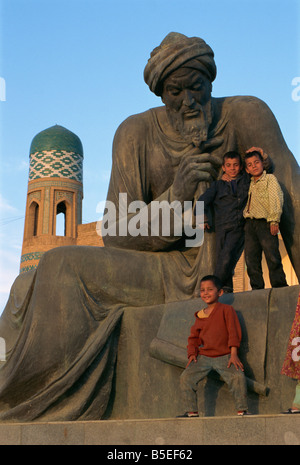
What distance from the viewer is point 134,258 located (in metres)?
5.07

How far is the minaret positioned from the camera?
28.5 meters

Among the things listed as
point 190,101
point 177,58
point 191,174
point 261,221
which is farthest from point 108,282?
point 177,58

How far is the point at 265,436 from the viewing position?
3.32 metres

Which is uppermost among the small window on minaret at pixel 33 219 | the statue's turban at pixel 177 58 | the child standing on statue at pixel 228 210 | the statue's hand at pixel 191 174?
the small window on minaret at pixel 33 219

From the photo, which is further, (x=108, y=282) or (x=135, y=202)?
(x=135, y=202)

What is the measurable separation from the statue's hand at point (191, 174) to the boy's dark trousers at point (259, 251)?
515mm

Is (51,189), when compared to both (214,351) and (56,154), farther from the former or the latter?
(214,351)

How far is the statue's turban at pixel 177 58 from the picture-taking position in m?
5.09

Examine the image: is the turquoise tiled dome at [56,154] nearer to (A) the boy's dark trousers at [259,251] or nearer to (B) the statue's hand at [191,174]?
(B) the statue's hand at [191,174]

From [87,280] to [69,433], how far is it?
117 centimetres

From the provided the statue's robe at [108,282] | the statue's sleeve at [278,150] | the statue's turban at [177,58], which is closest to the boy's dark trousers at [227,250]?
the statue's robe at [108,282]

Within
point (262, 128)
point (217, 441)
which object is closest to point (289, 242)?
point (262, 128)

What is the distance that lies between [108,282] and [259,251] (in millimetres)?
999
